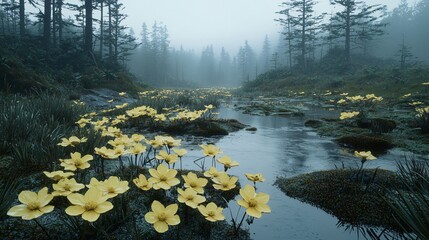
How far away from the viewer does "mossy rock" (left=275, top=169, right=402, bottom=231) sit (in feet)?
6.38

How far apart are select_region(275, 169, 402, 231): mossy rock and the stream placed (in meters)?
0.11

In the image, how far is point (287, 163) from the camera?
3.62 meters

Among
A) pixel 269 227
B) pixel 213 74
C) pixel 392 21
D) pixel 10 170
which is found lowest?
pixel 269 227

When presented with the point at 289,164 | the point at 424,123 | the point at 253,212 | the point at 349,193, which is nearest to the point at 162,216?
the point at 253,212

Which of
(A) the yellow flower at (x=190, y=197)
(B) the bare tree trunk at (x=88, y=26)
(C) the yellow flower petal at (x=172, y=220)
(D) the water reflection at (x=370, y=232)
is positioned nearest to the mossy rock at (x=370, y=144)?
(D) the water reflection at (x=370, y=232)

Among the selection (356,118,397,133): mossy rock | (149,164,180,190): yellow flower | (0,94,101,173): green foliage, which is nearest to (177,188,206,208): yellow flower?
(149,164,180,190): yellow flower

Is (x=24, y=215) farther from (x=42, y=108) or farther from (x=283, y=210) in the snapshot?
(x=42, y=108)

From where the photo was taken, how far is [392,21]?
75.7 meters

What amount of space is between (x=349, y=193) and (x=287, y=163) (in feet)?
4.39

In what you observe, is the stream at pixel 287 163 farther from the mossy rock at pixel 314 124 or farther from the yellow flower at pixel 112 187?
the yellow flower at pixel 112 187

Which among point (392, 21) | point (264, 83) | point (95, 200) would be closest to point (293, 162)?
point (95, 200)

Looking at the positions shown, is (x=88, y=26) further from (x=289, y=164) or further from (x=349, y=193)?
(x=349, y=193)

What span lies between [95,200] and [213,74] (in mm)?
98515

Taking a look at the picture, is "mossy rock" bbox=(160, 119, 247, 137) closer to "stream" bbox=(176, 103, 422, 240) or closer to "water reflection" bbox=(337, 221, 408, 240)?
"stream" bbox=(176, 103, 422, 240)
